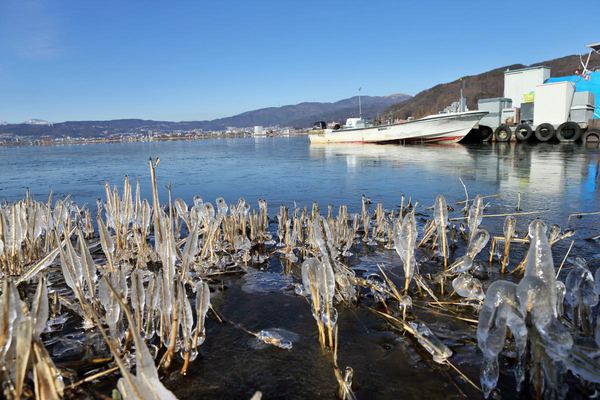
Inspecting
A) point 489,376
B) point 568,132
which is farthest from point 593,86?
point 489,376

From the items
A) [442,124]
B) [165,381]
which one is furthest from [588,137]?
[165,381]

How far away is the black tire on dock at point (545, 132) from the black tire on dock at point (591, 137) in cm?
275

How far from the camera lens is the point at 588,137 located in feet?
103

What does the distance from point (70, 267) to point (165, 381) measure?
134 cm

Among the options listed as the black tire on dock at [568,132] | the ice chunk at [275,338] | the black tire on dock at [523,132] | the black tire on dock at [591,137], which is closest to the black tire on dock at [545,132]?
the black tire on dock at [568,132]

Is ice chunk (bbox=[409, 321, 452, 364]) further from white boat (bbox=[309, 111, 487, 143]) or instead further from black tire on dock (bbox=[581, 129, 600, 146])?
white boat (bbox=[309, 111, 487, 143])

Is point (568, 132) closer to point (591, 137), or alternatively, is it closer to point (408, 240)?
point (591, 137)

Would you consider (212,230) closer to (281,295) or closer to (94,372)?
(281,295)

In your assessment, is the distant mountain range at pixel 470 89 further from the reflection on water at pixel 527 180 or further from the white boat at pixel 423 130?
the reflection on water at pixel 527 180

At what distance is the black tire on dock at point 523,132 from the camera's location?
117 feet

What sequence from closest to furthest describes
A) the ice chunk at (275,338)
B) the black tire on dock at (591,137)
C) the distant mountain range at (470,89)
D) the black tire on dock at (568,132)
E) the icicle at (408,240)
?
the ice chunk at (275,338), the icicle at (408,240), the black tire on dock at (591,137), the black tire on dock at (568,132), the distant mountain range at (470,89)

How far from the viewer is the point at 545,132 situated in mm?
34562

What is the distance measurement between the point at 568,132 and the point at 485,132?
33.6ft

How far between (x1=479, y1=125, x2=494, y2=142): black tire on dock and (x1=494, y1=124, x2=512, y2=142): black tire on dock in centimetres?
363
